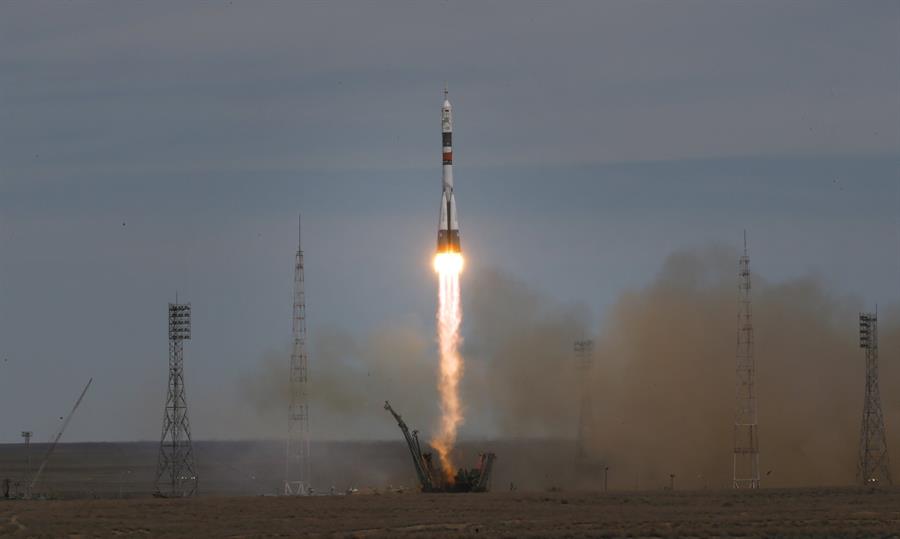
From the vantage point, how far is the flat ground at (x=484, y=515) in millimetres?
80875

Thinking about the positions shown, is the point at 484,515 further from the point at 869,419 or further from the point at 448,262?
the point at 869,419

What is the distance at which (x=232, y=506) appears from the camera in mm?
99250

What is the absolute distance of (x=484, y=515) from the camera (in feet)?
296

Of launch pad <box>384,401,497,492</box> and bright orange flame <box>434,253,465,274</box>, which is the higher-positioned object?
bright orange flame <box>434,253,465,274</box>

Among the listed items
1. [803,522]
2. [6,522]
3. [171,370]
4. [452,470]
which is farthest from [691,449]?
[6,522]

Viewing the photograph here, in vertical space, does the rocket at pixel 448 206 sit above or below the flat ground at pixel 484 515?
above

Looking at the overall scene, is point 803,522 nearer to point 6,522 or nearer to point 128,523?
point 128,523

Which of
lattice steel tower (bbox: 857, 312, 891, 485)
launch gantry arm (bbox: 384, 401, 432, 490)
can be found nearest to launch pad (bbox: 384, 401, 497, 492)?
launch gantry arm (bbox: 384, 401, 432, 490)

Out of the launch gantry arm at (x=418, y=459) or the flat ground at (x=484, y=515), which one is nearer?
the flat ground at (x=484, y=515)

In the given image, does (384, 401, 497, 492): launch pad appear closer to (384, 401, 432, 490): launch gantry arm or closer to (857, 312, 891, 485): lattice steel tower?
(384, 401, 432, 490): launch gantry arm

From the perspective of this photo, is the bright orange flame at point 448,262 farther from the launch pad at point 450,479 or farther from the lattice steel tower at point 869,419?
the lattice steel tower at point 869,419

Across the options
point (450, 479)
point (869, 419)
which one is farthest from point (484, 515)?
point (869, 419)

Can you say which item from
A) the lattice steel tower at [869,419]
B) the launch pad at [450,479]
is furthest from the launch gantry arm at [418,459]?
the lattice steel tower at [869,419]

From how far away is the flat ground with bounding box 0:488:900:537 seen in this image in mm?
80875
